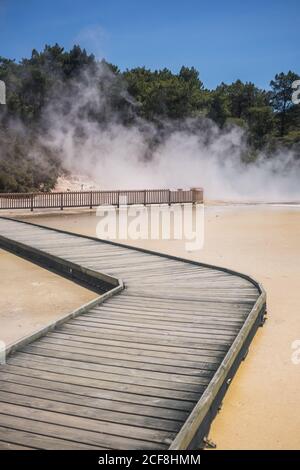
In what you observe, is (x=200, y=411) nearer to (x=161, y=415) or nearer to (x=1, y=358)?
(x=161, y=415)

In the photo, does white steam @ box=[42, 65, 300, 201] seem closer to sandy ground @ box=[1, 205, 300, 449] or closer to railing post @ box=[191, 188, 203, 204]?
railing post @ box=[191, 188, 203, 204]

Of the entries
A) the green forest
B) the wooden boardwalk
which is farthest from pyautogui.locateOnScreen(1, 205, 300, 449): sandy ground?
the green forest

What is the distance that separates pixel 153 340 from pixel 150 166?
42054mm

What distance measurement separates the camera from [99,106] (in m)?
47.0

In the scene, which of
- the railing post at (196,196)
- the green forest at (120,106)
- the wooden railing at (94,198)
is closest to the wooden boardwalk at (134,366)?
the wooden railing at (94,198)

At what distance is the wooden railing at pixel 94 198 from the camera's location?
82.1ft

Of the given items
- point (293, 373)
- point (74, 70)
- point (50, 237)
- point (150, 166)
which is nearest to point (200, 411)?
point (293, 373)

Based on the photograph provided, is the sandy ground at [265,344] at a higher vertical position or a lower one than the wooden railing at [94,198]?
lower

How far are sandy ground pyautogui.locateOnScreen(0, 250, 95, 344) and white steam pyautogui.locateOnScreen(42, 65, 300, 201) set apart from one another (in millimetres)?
29581

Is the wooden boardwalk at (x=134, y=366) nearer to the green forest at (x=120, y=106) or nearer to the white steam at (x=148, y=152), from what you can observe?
the green forest at (x=120, y=106)

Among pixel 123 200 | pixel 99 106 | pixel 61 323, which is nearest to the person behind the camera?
pixel 61 323

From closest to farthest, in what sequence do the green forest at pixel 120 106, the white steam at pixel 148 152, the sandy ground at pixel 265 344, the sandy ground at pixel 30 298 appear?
the sandy ground at pixel 265 344, the sandy ground at pixel 30 298, the green forest at pixel 120 106, the white steam at pixel 148 152

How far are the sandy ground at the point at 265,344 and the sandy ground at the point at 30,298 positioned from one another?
304mm

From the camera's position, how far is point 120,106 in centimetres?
4778
